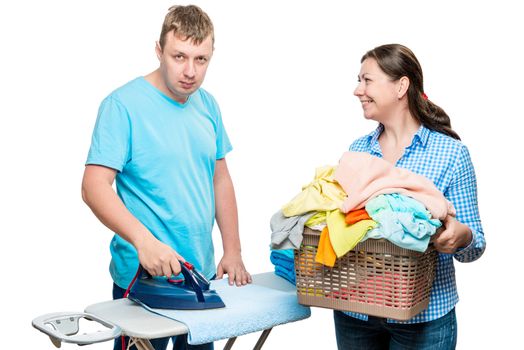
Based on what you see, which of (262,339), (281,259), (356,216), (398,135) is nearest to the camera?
(356,216)

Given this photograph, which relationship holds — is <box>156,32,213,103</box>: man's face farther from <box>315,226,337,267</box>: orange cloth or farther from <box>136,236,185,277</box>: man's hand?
<box>315,226,337,267</box>: orange cloth

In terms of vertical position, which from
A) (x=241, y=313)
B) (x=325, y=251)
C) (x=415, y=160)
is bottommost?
(x=241, y=313)

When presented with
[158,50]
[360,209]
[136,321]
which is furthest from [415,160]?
[136,321]

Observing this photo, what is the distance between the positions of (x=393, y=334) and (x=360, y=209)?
66 cm

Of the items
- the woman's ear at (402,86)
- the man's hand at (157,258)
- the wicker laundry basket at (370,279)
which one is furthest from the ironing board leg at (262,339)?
the woman's ear at (402,86)

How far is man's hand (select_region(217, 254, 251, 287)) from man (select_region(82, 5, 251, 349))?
2cm

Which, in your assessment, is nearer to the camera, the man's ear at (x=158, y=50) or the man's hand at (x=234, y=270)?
the man's ear at (x=158, y=50)

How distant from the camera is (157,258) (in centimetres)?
325

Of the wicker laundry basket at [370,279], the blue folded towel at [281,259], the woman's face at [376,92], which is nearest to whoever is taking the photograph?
the wicker laundry basket at [370,279]

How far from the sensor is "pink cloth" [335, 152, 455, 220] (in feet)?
10.3

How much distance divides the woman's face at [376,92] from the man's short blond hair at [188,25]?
682 mm

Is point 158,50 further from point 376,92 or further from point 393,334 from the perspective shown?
point 393,334

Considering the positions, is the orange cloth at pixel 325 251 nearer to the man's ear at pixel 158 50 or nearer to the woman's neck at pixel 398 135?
the woman's neck at pixel 398 135

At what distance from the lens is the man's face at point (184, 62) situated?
11.5 feet
